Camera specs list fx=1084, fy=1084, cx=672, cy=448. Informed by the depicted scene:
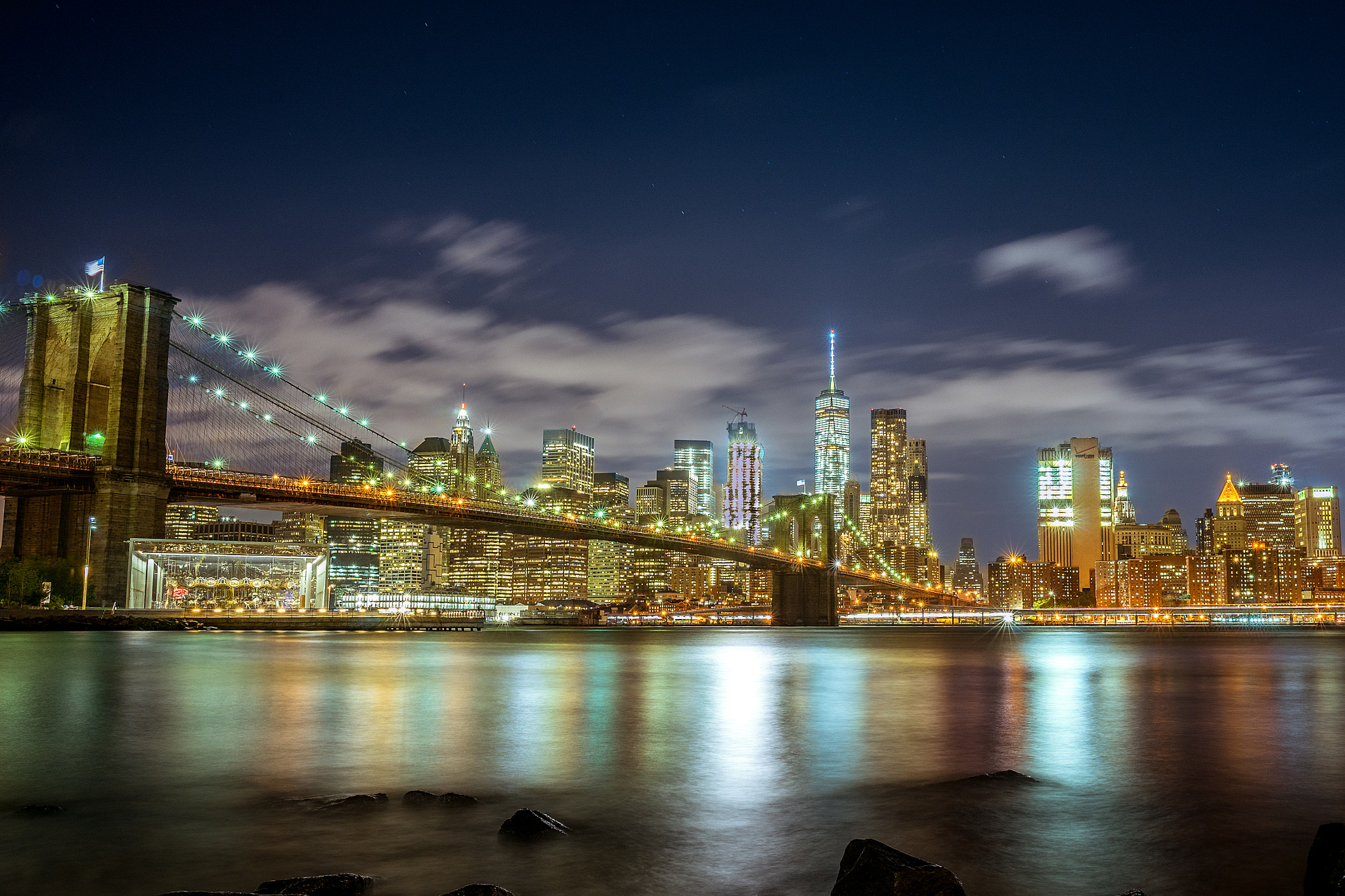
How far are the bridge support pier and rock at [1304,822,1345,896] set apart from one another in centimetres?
10377

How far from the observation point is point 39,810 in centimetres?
1141

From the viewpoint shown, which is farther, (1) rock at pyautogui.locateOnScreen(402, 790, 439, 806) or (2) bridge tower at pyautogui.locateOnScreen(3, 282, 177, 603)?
(2) bridge tower at pyautogui.locateOnScreen(3, 282, 177, 603)

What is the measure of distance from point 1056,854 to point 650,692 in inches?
752

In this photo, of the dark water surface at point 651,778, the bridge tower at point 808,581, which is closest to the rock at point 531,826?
the dark water surface at point 651,778

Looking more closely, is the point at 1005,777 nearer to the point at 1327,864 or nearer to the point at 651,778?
the point at 651,778

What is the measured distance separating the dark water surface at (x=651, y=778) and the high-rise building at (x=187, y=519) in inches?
2208

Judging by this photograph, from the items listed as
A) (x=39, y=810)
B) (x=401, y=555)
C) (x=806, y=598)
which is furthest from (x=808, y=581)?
(x=39, y=810)

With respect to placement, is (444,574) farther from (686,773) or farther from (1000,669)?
(686,773)

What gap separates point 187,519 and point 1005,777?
329 ft

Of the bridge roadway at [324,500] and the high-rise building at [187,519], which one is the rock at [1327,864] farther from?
the high-rise building at [187,519]

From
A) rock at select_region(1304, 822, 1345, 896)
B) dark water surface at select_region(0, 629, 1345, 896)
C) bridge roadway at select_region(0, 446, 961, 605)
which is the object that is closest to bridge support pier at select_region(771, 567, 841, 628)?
bridge roadway at select_region(0, 446, 961, 605)

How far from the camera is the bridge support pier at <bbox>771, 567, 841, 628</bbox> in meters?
113

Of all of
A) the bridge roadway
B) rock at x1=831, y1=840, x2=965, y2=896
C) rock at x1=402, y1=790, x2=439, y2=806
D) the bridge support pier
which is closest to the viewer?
rock at x1=831, y1=840, x2=965, y2=896

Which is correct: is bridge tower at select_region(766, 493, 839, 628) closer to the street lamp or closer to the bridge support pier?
the bridge support pier
